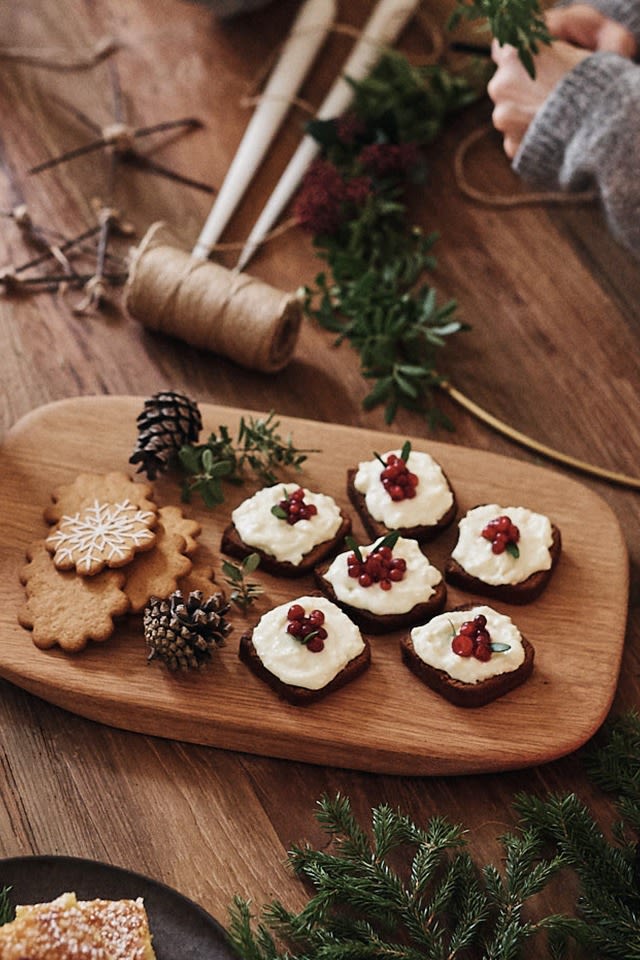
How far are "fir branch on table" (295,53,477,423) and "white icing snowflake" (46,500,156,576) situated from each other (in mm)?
584

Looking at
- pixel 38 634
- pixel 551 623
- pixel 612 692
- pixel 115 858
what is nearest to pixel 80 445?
pixel 38 634

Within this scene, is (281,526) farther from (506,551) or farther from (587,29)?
(587,29)

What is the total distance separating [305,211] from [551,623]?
3.61 ft

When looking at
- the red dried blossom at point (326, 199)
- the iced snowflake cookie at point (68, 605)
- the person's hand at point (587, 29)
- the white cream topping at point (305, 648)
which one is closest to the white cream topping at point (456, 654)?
the white cream topping at point (305, 648)

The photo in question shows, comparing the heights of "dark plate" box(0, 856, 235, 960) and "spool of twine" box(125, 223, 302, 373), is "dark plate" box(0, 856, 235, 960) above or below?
below

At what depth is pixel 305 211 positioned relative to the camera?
2.40 meters

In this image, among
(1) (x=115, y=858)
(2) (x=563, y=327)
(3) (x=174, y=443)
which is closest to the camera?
(1) (x=115, y=858)

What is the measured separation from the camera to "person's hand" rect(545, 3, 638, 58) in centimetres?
239

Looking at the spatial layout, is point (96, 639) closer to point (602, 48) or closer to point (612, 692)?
point (612, 692)

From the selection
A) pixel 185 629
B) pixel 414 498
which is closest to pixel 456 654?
pixel 414 498

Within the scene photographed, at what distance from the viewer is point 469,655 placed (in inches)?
67.1

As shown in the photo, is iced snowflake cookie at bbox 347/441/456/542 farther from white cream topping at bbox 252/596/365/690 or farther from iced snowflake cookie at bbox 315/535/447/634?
white cream topping at bbox 252/596/365/690

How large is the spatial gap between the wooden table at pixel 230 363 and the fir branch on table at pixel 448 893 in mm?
53

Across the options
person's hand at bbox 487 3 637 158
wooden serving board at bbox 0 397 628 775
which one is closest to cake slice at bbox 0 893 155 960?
wooden serving board at bbox 0 397 628 775
